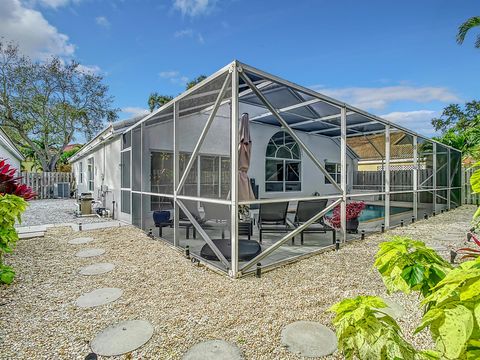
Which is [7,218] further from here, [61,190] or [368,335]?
[61,190]

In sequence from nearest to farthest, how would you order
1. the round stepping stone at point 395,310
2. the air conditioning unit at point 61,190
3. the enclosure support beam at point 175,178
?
the round stepping stone at point 395,310
the enclosure support beam at point 175,178
the air conditioning unit at point 61,190

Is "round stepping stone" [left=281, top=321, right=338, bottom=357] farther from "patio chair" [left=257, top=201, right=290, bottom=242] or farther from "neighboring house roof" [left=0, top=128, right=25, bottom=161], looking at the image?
"neighboring house roof" [left=0, top=128, right=25, bottom=161]

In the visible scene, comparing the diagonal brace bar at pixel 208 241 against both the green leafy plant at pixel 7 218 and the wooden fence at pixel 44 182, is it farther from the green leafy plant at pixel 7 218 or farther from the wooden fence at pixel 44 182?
the wooden fence at pixel 44 182

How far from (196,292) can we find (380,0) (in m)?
10.5

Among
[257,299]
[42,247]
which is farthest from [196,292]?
[42,247]

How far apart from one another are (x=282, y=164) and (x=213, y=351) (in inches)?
442

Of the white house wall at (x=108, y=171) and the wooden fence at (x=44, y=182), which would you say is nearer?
the white house wall at (x=108, y=171)

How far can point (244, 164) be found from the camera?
5.96 m

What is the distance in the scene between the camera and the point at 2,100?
20266mm

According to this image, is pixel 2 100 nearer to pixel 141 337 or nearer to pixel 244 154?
pixel 244 154

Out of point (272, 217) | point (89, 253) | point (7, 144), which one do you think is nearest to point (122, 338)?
point (89, 253)

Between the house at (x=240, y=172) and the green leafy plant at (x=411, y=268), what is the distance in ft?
9.38

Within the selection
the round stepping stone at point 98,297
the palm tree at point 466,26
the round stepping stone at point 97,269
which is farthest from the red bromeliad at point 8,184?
the palm tree at point 466,26

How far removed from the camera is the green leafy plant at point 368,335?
988 mm
